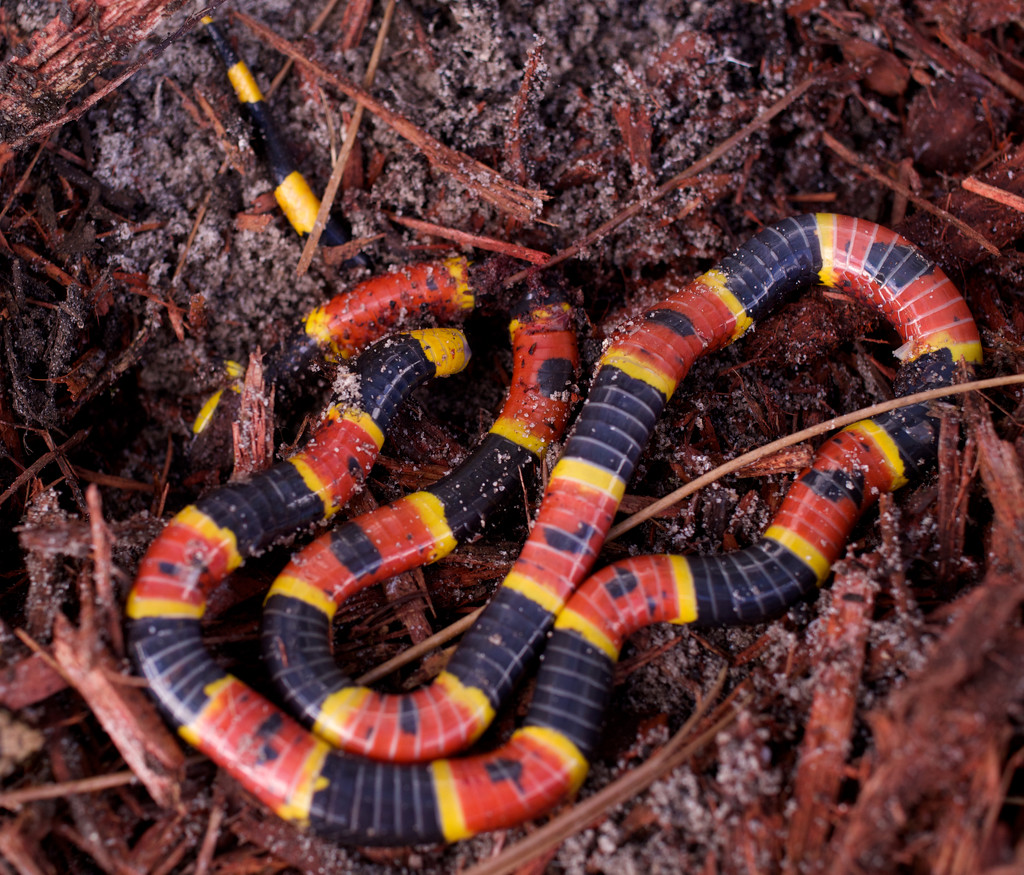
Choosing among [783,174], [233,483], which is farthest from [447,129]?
[233,483]

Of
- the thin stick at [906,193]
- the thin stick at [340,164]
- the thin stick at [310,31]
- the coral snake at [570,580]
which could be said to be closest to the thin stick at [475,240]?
the thin stick at [340,164]

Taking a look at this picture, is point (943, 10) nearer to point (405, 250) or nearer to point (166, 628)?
point (405, 250)

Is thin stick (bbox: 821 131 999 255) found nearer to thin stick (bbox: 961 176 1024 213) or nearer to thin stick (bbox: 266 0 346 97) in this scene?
thin stick (bbox: 961 176 1024 213)

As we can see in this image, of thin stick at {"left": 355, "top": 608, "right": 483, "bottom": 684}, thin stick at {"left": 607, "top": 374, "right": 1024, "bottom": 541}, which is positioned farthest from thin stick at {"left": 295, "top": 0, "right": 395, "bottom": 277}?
thin stick at {"left": 607, "top": 374, "right": 1024, "bottom": 541}

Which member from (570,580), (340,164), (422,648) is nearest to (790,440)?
(570,580)

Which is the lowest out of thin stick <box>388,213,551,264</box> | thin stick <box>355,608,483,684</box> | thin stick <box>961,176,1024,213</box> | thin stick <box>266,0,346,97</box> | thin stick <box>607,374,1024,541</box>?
thin stick <box>607,374,1024,541</box>

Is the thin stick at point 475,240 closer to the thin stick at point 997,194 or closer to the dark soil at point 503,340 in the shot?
the dark soil at point 503,340

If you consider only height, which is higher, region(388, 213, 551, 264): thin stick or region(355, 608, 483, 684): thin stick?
region(388, 213, 551, 264): thin stick
